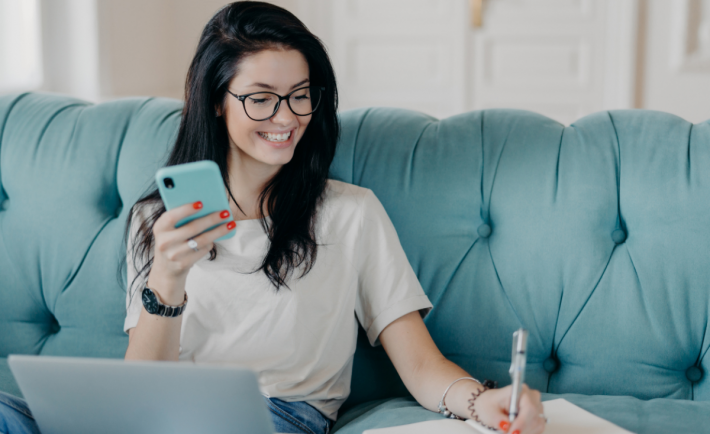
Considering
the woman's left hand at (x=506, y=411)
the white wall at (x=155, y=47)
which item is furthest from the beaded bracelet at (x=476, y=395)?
the white wall at (x=155, y=47)

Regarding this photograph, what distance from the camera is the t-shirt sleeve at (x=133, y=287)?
108cm

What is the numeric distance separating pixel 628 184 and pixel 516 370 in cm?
58

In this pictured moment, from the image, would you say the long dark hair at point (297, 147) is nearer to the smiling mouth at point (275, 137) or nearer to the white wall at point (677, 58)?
the smiling mouth at point (275, 137)

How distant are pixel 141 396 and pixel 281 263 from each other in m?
0.39

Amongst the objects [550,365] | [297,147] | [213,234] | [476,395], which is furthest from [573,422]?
[297,147]

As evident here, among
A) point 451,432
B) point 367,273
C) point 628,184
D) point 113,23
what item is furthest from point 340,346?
point 113,23

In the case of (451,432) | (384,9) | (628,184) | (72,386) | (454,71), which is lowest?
(451,432)

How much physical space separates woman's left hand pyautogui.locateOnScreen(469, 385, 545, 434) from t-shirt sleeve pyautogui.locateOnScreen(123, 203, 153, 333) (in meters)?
0.60

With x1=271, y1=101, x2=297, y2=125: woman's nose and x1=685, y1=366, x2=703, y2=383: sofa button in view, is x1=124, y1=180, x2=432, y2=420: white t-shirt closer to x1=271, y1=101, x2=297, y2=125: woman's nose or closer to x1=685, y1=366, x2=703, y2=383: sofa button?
x1=271, y1=101, x2=297, y2=125: woman's nose

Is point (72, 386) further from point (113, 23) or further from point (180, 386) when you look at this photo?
point (113, 23)

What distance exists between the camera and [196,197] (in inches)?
32.3

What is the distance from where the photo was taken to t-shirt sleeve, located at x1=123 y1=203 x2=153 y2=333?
1084 mm

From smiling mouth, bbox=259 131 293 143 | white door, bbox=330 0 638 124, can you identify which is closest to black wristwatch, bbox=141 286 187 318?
smiling mouth, bbox=259 131 293 143

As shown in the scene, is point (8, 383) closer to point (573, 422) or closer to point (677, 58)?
point (573, 422)
